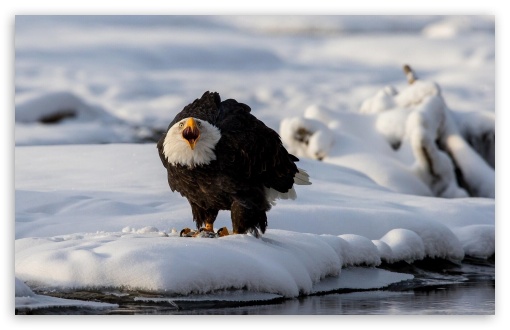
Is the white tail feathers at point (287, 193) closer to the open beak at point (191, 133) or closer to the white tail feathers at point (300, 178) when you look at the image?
the white tail feathers at point (300, 178)

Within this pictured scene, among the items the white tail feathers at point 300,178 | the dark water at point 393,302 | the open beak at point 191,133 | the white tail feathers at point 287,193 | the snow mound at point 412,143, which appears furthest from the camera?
the snow mound at point 412,143

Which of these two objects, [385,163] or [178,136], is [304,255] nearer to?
[178,136]

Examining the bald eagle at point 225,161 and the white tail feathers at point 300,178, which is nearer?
the bald eagle at point 225,161

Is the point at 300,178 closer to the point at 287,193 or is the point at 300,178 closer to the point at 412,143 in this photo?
the point at 287,193

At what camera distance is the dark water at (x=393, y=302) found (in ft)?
18.9

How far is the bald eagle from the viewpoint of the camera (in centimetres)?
635

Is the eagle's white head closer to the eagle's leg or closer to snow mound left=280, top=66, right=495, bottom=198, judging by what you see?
the eagle's leg

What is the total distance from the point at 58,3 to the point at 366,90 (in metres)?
13.7

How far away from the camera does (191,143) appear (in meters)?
6.28

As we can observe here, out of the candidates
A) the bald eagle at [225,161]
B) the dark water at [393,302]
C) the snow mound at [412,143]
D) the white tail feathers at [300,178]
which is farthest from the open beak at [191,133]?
the snow mound at [412,143]

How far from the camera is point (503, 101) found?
6727 mm

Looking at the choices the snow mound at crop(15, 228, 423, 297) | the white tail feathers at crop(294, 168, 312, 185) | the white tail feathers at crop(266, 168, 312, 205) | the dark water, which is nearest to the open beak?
the snow mound at crop(15, 228, 423, 297)

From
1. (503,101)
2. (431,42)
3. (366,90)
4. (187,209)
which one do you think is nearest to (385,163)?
(187,209)

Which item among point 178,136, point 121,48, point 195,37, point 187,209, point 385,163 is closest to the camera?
point 178,136
